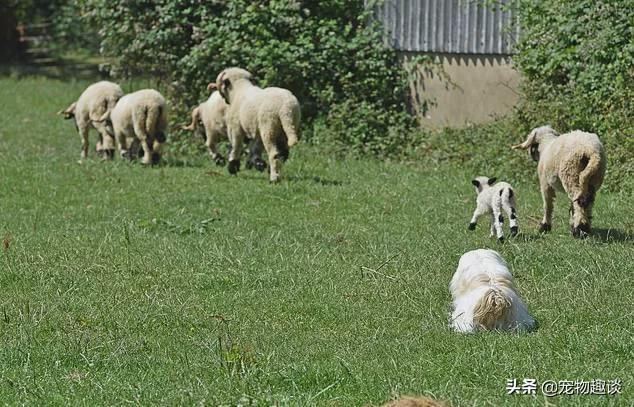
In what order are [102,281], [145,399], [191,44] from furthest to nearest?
[191,44] → [102,281] → [145,399]

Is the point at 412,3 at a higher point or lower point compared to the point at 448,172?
higher

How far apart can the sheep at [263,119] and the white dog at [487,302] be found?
6.37 meters

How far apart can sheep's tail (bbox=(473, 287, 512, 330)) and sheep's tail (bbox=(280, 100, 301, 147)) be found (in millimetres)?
7122

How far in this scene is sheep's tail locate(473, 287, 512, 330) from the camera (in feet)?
25.2

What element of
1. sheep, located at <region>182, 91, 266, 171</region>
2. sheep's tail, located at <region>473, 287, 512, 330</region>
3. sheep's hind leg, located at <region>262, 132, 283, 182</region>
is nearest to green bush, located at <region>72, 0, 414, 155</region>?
sheep, located at <region>182, 91, 266, 171</region>

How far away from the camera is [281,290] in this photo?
923cm

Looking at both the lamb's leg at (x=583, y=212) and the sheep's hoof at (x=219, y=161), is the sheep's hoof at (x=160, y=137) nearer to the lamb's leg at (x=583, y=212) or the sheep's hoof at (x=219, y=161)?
the sheep's hoof at (x=219, y=161)

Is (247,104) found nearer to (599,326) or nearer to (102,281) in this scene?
(102,281)

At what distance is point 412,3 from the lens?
18.8 metres

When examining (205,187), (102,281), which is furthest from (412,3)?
(102,281)

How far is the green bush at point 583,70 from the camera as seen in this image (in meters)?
14.7

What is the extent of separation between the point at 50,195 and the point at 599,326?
26.0ft

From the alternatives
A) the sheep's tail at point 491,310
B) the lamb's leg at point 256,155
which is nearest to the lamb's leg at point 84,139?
the lamb's leg at point 256,155

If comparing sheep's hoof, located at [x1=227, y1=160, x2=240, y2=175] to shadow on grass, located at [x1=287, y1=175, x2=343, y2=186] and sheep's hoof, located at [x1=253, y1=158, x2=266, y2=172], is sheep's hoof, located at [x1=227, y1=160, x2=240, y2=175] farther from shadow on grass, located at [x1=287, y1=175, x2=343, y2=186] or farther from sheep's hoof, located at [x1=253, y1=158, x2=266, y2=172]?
shadow on grass, located at [x1=287, y1=175, x2=343, y2=186]
